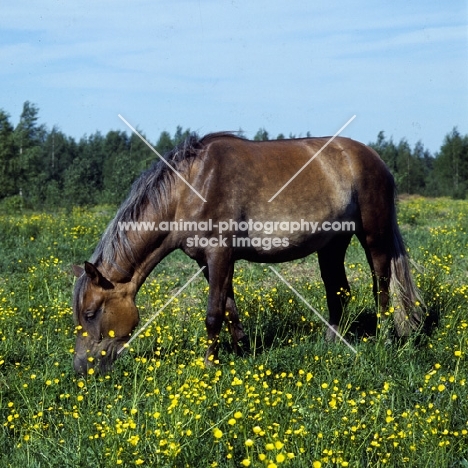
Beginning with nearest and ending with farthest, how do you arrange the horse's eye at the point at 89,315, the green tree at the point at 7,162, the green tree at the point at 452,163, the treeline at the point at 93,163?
the horse's eye at the point at 89,315 → the treeline at the point at 93,163 → the green tree at the point at 7,162 → the green tree at the point at 452,163

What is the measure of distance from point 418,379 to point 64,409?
97.8 inches

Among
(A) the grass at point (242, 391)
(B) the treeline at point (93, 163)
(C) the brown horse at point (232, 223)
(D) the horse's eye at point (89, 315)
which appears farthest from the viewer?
(B) the treeline at point (93, 163)

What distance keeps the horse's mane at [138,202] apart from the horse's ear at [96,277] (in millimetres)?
207

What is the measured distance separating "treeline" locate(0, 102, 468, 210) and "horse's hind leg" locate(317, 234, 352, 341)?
2073 cm

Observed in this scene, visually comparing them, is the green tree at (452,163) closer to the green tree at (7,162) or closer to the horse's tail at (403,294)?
the green tree at (7,162)

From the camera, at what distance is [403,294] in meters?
6.16

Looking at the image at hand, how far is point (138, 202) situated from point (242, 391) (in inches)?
76.6

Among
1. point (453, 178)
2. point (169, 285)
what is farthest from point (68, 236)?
point (453, 178)

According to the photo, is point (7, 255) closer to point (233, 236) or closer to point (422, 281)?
point (233, 236)

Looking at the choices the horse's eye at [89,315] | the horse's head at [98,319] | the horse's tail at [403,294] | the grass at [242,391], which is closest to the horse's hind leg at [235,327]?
the grass at [242,391]

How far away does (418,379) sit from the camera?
4590 millimetres

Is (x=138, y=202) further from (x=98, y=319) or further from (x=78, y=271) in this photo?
(x=98, y=319)

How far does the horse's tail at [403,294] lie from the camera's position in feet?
19.7

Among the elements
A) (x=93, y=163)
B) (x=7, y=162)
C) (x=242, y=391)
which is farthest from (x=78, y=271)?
(x=93, y=163)
